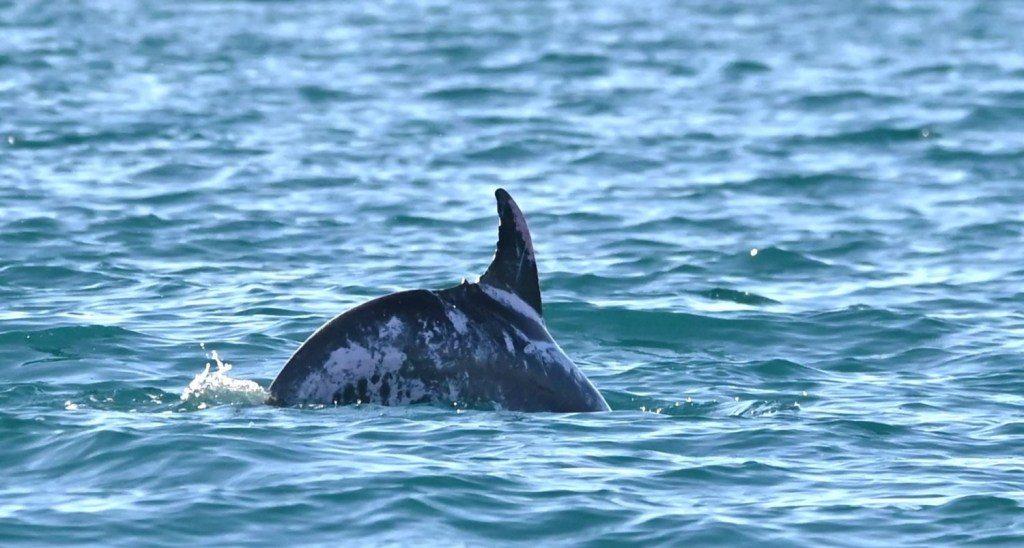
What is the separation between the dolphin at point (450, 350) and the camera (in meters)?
11.9

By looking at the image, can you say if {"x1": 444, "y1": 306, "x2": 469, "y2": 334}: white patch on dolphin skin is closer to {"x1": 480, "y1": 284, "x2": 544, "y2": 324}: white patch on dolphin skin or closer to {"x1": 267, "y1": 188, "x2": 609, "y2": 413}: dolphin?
{"x1": 267, "y1": 188, "x2": 609, "y2": 413}: dolphin

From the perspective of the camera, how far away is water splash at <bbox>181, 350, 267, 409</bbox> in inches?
510

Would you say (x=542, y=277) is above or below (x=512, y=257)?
below

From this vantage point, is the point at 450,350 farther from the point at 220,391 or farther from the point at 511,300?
the point at 220,391

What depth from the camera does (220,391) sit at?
13.2 m

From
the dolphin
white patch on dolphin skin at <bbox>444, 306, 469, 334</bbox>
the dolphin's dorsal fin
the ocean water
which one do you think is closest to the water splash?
the ocean water

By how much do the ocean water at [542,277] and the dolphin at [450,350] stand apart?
159 mm

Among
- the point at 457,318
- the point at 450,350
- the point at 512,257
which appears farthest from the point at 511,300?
the point at 450,350

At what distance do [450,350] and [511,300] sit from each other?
0.57 m

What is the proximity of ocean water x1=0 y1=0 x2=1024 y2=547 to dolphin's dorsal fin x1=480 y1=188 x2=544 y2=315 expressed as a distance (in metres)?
0.87

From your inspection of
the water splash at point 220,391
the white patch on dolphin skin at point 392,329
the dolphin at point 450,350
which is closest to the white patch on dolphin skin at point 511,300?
the dolphin at point 450,350

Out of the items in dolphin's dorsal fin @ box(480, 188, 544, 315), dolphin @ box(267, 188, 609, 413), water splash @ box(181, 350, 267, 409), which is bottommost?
water splash @ box(181, 350, 267, 409)

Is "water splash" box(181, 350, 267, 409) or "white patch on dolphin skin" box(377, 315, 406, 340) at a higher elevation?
"white patch on dolphin skin" box(377, 315, 406, 340)

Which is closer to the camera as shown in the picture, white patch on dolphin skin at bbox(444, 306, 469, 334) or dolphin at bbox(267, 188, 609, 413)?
dolphin at bbox(267, 188, 609, 413)
